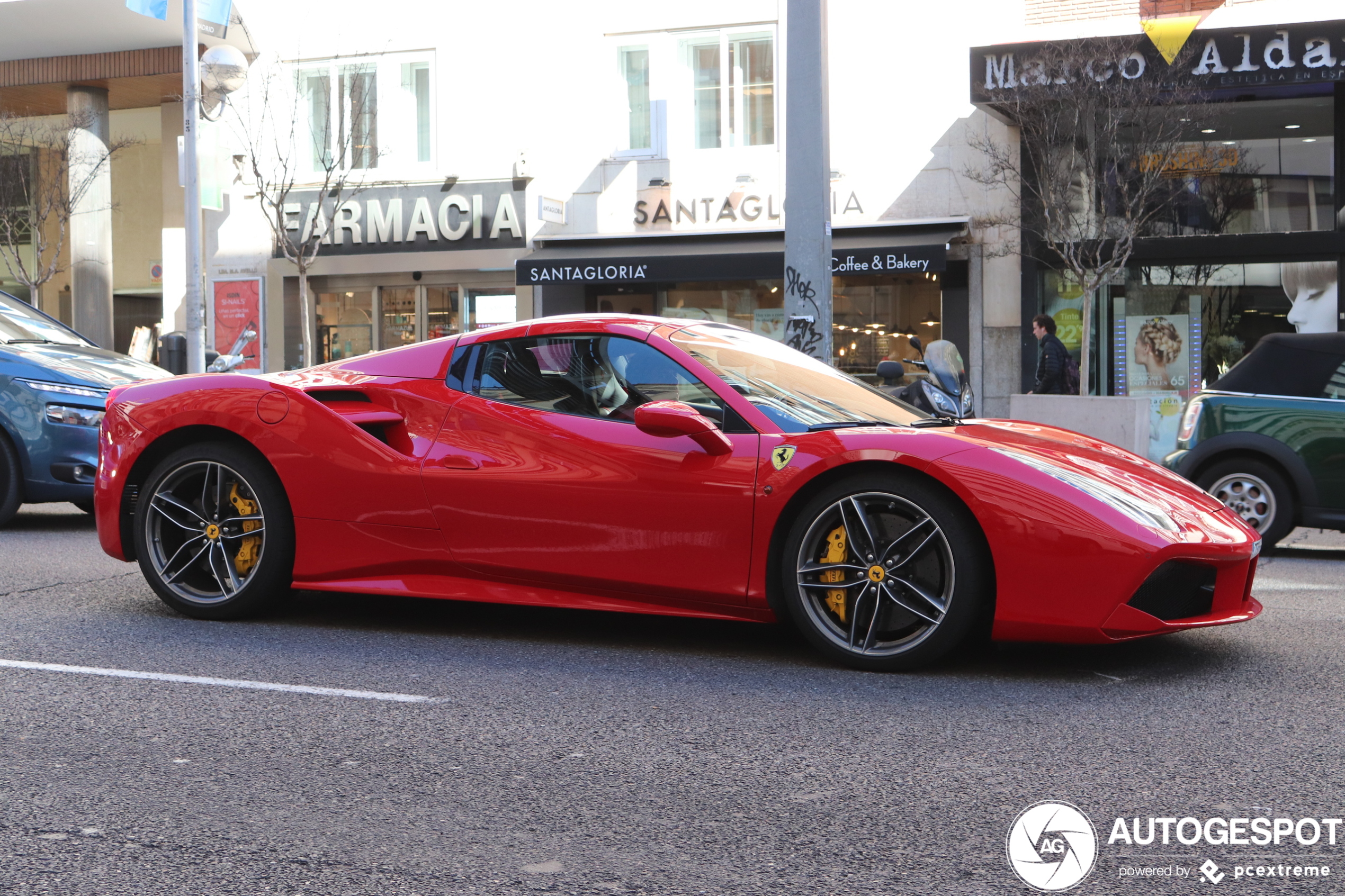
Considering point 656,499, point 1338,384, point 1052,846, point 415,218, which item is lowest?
point 1052,846

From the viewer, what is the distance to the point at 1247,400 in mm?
8898

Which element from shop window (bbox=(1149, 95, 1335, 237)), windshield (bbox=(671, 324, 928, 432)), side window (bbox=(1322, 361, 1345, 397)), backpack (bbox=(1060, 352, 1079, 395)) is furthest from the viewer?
shop window (bbox=(1149, 95, 1335, 237))

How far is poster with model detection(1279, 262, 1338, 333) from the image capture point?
16203mm

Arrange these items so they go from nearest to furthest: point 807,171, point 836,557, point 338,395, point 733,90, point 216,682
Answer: point 216,682 < point 836,557 < point 338,395 < point 807,171 < point 733,90

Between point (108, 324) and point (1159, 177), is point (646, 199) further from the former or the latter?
point (108, 324)

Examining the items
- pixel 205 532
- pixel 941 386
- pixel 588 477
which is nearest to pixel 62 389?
pixel 205 532

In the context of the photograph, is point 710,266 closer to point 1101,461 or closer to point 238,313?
point 238,313

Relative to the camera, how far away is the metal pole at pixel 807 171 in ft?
34.9

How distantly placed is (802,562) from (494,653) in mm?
1248

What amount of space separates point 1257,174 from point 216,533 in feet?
48.3

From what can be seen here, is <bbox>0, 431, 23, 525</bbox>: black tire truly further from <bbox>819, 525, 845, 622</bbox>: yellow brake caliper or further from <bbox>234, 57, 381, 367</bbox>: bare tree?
<bbox>234, 57, 381, 367</bbox>: bare tree

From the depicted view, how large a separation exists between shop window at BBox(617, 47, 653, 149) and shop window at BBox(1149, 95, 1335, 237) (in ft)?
23.7

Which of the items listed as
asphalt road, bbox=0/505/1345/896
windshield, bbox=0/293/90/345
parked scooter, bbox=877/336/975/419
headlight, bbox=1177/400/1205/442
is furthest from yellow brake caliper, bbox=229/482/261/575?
headlight, bbox=1177/400/1205/442

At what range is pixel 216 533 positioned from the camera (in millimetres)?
5699
